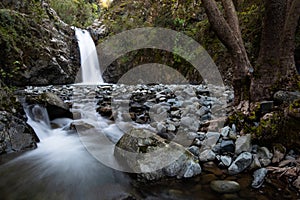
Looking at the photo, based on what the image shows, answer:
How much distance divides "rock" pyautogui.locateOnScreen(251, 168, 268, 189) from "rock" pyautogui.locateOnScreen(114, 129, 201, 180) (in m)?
0.51

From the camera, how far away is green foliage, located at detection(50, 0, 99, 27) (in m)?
16.8

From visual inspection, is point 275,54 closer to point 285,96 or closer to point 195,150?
point 285,96

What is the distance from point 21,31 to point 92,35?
5.35 m

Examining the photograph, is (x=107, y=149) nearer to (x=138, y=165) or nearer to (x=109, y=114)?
(x=138, y=165)

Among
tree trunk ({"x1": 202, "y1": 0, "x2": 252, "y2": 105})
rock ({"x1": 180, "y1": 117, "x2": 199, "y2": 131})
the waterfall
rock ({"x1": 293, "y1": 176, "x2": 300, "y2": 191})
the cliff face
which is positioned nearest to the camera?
rock ({"x1": 293, "y1": 176, "x2": 300, "y2": 191})

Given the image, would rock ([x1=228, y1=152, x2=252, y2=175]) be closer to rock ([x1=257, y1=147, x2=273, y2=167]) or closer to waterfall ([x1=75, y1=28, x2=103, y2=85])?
rock ([x1=257, y1=147, x2=273, y2=167])

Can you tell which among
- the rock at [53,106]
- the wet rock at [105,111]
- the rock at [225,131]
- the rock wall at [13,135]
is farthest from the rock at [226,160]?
the rock at [53,106]

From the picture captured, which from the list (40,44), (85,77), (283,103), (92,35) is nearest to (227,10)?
(283,103)

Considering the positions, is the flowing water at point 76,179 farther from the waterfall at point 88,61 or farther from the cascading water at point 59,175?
the waterfall at point 88,61

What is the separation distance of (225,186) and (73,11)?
18.5 m

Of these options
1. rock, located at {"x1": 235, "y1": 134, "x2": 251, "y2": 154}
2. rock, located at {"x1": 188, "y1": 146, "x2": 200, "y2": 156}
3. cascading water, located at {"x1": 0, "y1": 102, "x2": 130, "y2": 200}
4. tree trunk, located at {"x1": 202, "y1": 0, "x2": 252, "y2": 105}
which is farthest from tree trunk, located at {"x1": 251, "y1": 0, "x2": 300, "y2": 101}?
cascading water, located at {"x1": 0, "y1": 102, "x2": 130, "y2": 200}

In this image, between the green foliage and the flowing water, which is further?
the green foliage

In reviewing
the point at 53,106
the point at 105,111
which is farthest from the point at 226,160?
the point at 53,106

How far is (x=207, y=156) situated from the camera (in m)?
2.54
